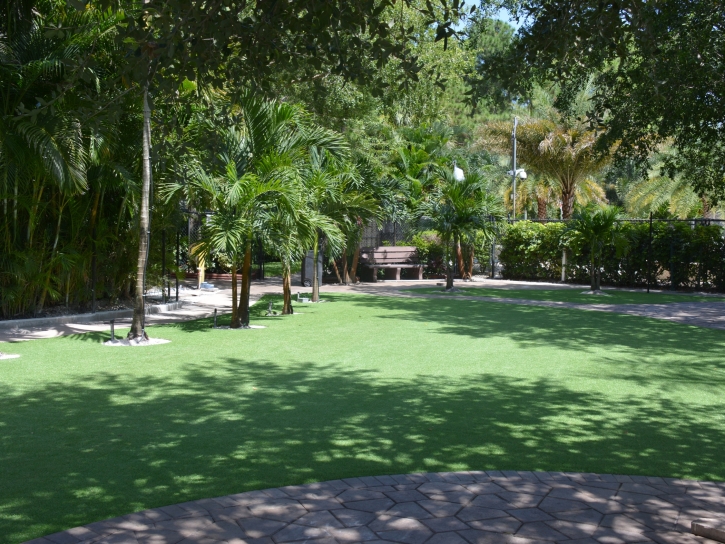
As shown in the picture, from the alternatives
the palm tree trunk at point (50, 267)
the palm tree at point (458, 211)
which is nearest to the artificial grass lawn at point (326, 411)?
the palm tree trunk at point (50, 267)

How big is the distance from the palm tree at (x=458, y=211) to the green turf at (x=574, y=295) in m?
0.86

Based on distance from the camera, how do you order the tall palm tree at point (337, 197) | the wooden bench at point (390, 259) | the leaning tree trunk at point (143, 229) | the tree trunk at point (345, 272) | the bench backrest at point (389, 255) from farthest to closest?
the bench backrest at point (389, 255) < the wooden bench at point (390, 259) < the tree trunk at point (345, 272) < the tall palm tree at point (337, 197) < the leaning tree trunk at point (143, 229)

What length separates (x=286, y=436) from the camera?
6.23 m

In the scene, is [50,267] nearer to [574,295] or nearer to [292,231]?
[292,231]

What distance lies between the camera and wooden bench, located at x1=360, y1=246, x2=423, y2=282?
968 inches

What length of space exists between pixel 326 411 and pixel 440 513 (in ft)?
8.77

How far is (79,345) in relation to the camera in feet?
35.9

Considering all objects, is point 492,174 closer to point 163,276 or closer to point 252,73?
point 163,276

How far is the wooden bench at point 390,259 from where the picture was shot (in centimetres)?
2459

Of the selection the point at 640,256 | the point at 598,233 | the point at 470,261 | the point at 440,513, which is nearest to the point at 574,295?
the point at 598,233

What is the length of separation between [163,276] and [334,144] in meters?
4.39

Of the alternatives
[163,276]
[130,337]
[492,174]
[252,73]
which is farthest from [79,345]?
[492,174]

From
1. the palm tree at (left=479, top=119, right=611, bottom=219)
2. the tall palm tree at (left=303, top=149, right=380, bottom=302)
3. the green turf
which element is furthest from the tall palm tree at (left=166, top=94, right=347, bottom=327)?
the palm tree at (left=479, top=119, right=611, bottom=219)

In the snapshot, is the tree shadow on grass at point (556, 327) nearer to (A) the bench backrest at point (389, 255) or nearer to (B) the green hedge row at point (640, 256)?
(B) the green hedge row at point (640, 256)
